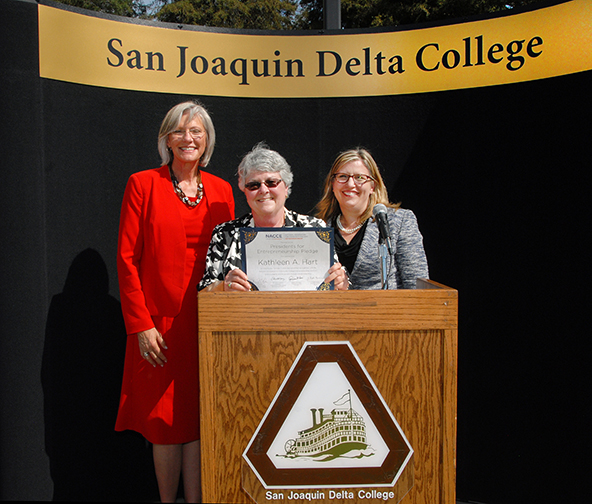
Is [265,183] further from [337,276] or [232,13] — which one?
[232,13]

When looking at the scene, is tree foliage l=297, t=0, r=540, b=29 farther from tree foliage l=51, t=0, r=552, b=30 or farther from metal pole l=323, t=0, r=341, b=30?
metal pole l=323, t=0, r=341, b=30

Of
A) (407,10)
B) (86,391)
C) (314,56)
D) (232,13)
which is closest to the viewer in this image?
(86,391)

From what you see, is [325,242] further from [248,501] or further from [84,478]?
[84,478]

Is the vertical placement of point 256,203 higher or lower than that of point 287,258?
higher

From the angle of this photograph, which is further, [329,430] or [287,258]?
[287,258]

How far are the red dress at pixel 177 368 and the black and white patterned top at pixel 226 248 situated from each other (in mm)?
193

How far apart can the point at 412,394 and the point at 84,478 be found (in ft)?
Result: 6.93

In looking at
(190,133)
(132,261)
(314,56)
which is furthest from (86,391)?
(314,56)

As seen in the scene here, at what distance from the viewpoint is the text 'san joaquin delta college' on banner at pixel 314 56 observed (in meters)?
2.48

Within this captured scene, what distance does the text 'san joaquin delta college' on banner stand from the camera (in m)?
2.48

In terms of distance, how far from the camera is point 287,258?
152cm

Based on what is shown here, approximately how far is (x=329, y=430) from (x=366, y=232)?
105cm

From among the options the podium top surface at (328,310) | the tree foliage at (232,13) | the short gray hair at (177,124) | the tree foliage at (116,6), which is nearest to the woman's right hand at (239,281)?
the podium top surface at (328,310)

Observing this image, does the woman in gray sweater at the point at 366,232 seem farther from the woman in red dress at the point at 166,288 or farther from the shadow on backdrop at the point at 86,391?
the shadow on backdrop at the point at 86,391
